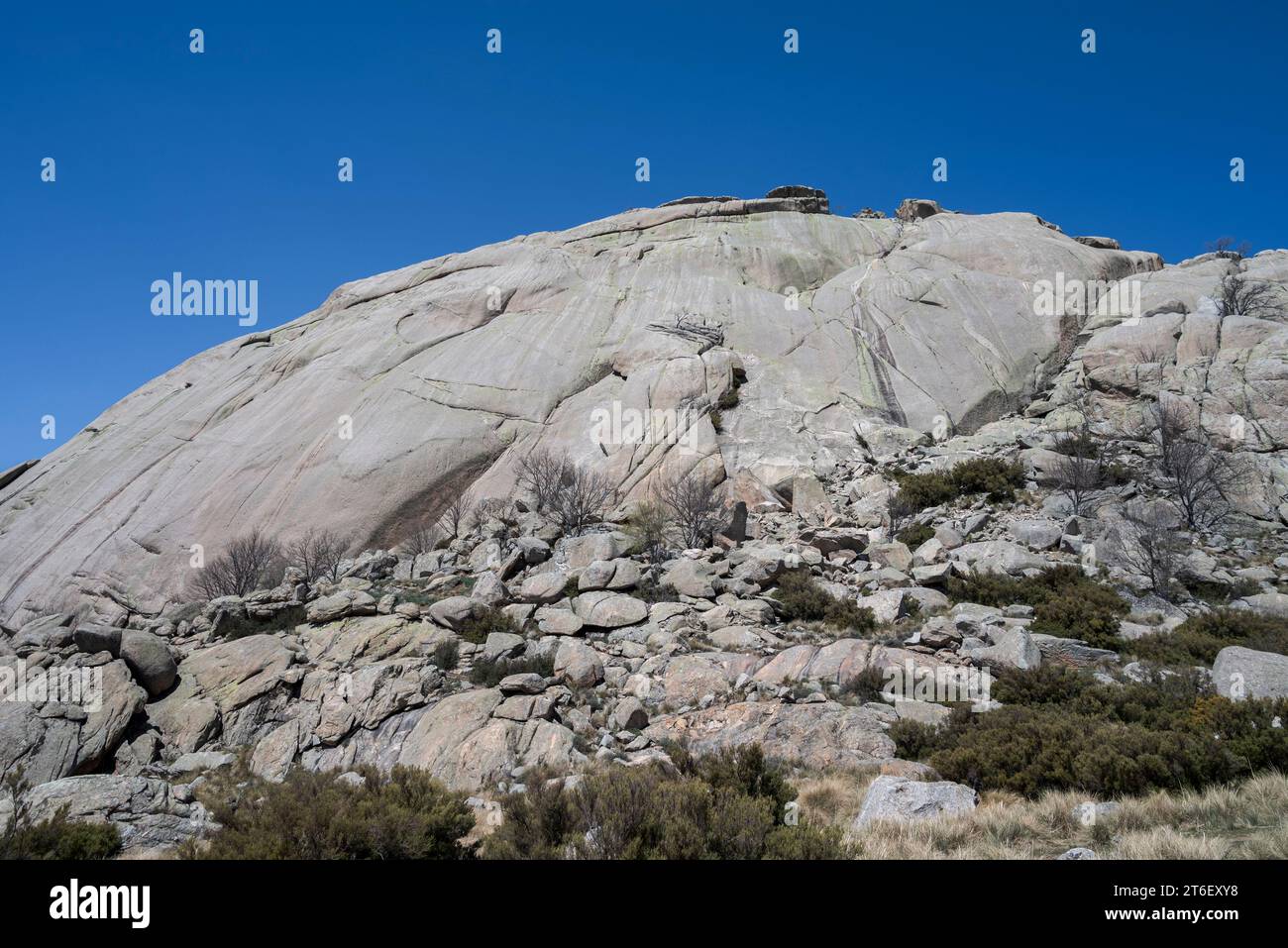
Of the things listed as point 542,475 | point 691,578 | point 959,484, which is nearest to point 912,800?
point 691,578

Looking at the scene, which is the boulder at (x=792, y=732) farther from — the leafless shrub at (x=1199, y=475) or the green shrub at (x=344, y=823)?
the leafless shrub at (x=1199, y=475)

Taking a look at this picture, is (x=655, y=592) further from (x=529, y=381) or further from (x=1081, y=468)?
(x=529, y=381)

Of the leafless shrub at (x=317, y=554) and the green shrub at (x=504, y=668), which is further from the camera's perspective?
the leafless shrub at (x=317, y=554)

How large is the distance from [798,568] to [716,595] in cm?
280

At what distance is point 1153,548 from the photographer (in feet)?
56.2

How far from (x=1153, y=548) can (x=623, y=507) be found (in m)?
16.8

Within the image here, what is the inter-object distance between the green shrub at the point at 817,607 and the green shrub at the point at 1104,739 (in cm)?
418

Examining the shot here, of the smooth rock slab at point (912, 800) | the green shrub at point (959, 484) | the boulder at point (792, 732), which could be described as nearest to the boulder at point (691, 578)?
the boulder at point (792, 732)

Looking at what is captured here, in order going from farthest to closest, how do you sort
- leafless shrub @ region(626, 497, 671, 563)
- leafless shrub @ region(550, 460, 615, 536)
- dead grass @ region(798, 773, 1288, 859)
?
leafless shrub @ region(550, 460, 615, 536) < leafless shrub @ region(626, 497, 671, 563) < dead grass @ region(798, 773, 1288, 859)

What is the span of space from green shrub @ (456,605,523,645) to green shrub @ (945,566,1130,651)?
11609mm

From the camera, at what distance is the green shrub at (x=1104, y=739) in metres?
7.89

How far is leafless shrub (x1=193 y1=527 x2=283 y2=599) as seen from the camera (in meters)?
22.7

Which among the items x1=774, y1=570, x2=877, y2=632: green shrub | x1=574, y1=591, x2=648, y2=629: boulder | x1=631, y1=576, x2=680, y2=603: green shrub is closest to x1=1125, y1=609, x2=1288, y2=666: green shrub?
x1=774, y1=570, x2=877, y2=632: green shrub

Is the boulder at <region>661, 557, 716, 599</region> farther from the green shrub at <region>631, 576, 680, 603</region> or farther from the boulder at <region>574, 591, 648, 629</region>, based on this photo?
the boulder at <region>574, 591, 648, 629</region>
